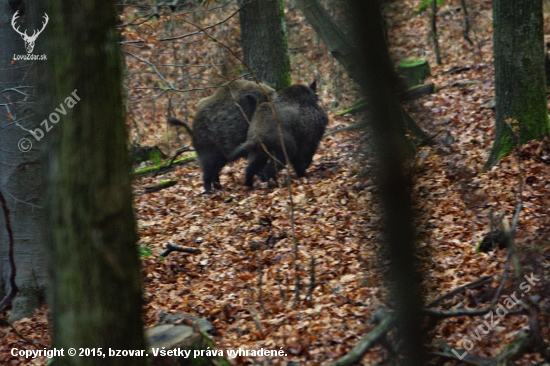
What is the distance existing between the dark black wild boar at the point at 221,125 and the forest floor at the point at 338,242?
0.67 meters

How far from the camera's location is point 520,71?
9062mm

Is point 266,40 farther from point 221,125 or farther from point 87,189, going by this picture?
point 87,189

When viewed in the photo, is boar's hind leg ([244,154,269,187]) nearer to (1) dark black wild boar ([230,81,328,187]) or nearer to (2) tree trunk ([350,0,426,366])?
(1) dark black wild boar ([230,81,328,187])

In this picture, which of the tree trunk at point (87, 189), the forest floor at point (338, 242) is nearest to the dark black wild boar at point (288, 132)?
the forest floor at point (338, 242)

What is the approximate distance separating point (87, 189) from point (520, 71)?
25.3 ft

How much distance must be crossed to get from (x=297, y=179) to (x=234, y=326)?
5942 mm

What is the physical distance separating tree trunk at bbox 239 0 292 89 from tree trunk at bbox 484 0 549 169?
5605 mm

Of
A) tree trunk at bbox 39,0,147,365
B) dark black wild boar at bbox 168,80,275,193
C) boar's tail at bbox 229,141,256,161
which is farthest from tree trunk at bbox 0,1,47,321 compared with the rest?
tree trunk at bbox 39,0,147,365

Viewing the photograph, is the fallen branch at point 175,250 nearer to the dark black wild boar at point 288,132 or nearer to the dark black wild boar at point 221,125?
the dark black wild boar at point 288,132

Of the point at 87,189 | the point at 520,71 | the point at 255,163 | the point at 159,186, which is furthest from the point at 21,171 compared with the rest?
the point at 520,71

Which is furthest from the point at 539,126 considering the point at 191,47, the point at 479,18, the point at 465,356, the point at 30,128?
the point at 191,47

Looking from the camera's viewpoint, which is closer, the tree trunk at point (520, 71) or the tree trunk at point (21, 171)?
the tree trunk at point (21, 171)

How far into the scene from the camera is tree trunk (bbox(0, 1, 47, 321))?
867 cm

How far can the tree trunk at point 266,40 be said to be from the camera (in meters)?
13.5
